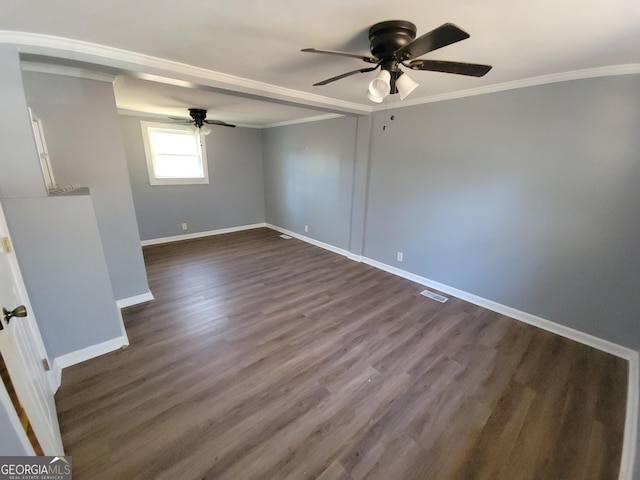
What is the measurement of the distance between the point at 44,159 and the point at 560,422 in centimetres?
421

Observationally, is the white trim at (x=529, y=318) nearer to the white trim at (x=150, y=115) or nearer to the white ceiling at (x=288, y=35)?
the white ceiling at (x=288, y=35)

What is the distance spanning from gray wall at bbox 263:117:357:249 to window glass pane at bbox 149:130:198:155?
152 cm

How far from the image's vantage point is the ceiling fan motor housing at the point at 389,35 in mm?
1455

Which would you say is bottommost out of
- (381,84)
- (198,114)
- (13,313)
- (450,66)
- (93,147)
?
(13,313)

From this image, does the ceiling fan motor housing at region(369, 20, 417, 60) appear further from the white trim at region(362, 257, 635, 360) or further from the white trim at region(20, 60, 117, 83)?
the white trim at region(362, 257, 635, 360)

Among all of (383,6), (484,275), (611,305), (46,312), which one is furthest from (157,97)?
(611,305)

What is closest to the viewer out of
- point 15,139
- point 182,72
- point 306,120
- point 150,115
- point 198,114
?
point 15,139

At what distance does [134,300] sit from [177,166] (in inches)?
122

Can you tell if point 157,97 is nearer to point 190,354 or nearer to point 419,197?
point 190,354

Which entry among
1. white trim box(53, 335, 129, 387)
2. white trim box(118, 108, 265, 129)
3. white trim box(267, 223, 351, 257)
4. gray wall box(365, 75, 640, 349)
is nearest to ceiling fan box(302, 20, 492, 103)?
gray wall box(365, 75, 640, 349)

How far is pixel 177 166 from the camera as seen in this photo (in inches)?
199

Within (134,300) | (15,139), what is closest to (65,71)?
(15,139)

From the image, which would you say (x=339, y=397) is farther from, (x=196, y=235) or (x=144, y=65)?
(x=196, y=235)

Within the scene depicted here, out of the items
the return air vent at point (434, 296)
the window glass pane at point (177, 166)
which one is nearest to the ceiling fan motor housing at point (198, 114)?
the window glass pane at point (177, 166)
